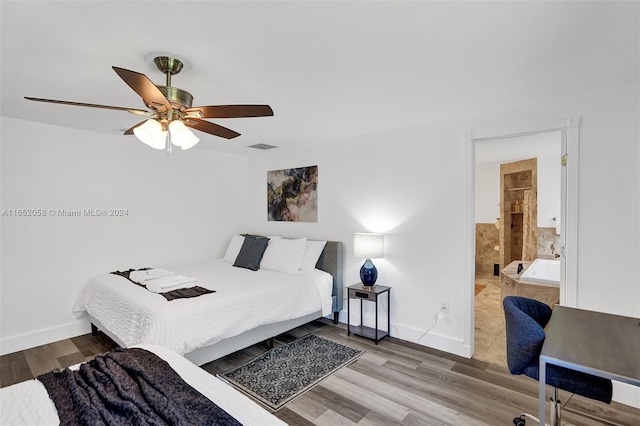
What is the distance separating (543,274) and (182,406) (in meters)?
4.96

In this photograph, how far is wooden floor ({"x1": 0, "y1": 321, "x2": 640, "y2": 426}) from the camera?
2186mm

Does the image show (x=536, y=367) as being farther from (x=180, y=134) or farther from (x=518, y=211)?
(x=518, y=211)

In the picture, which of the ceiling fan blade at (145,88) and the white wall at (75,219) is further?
the white wall at (75,219)

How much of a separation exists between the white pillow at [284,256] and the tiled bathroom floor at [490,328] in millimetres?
2146

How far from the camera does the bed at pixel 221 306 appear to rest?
8.12ft

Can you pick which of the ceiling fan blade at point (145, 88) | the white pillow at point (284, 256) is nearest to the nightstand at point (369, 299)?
the white pillow at point (284, 256)

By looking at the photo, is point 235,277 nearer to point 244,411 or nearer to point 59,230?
point 59,230

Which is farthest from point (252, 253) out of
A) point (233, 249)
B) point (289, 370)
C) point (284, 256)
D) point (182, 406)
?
point (182, 406)

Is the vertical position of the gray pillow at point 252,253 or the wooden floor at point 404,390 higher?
the gray pillow at point 252,253

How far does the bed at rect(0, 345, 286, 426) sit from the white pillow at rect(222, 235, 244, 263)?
3010 millimetres

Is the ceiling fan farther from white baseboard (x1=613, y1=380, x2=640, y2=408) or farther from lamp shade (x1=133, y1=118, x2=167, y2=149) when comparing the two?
white baseboard (x1=613, y1=380, x2=640, y2=408)

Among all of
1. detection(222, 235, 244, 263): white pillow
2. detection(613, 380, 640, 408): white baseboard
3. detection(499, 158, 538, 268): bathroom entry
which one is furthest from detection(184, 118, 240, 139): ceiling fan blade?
detection(499, 158, 538, 268): bathroom entry

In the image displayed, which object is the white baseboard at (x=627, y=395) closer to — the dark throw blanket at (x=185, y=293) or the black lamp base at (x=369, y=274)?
the black lamp base at (x=369, y=274)

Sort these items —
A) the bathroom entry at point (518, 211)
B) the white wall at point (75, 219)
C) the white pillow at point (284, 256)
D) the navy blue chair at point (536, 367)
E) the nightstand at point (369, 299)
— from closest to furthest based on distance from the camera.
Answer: the navy blue chair at point (536, 367) → the white wall at point (75, 219) → the nightstand at point (369, 299) → the white pillow at point (284, 256) → the bathroom entry at point (518, 211)
